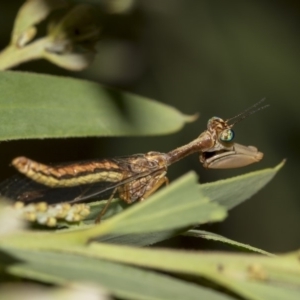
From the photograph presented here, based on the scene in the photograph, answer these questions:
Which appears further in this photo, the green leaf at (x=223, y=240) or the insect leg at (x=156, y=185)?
the insect leg at (x=156, y=185)

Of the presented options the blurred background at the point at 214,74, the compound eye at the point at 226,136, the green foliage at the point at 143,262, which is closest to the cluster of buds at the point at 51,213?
the green foliage at the point at 143,262

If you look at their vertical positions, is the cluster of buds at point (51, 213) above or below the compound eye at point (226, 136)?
below

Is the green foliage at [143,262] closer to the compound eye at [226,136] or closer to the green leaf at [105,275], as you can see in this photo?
the green leaf at [105,275]

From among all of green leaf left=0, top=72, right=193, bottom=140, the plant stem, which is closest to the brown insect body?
green leaf left=0, top=72, right=193, bottom=140

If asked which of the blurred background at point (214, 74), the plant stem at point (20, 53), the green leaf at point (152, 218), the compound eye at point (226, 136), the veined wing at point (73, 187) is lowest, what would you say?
the green leaf at point (152, 218)

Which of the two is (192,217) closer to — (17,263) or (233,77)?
(17,263)

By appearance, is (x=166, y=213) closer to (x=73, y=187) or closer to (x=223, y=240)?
(x=223, y=240)

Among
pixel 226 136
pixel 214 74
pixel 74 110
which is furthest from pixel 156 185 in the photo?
pixel 214 74
